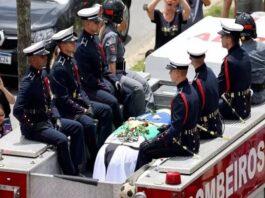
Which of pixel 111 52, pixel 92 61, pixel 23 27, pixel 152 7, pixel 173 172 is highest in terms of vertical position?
pixel 92 61

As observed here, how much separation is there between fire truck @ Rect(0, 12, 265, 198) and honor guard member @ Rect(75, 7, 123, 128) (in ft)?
3.74

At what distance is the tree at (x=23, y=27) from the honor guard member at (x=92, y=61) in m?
2.77

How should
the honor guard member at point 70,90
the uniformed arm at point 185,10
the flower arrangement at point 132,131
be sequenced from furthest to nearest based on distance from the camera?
the uniformed arm at point 185,10 < the honor guard member at point 70,90 < the flower arrangement at point 132,131

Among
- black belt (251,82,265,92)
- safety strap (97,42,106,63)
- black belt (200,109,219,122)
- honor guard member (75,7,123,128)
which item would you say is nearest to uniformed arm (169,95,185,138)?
black belt (200,109,219,122)

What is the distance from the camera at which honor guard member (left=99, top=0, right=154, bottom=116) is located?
465 inches

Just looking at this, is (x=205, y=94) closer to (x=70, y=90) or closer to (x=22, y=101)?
(x=70, y=90)

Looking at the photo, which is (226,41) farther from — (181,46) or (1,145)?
(1,145)

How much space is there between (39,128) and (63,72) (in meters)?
0.73

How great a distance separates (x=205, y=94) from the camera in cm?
1052

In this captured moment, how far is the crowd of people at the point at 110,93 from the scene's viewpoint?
33.3 feet

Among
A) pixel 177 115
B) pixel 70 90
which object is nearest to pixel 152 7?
pixel 70 90

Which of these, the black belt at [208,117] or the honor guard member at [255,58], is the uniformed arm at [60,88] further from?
the honor guard member at [255,58]

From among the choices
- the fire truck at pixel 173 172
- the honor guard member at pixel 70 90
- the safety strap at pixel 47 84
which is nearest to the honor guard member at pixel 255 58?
the fire truck at pixel 173 172

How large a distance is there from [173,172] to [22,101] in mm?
1661
